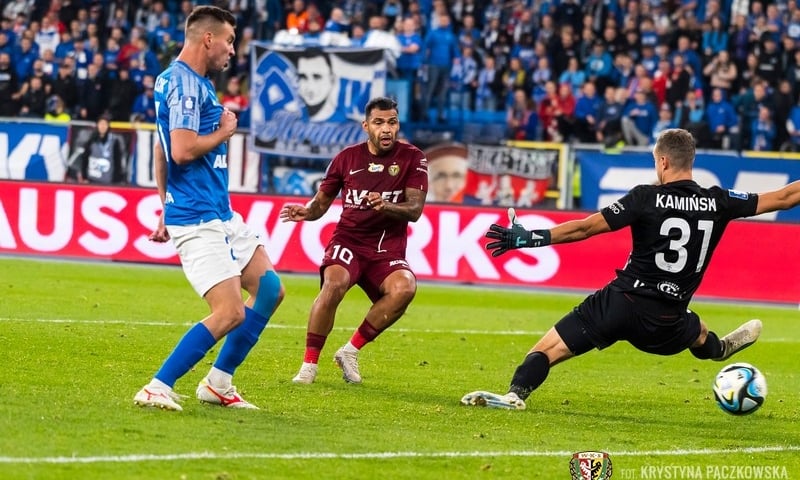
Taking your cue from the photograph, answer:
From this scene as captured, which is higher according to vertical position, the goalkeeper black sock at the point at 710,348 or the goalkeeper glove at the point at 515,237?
the goalkeeper glove at the point at 515,237

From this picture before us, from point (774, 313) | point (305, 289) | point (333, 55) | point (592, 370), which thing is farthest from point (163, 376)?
point (333, 55)

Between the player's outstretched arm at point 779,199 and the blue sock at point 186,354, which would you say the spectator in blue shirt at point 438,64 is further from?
the blue sock at point 186,354

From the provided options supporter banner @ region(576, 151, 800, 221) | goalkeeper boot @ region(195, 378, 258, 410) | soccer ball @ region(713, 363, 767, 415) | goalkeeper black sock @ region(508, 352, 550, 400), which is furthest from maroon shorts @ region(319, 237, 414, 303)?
supporter banner @ region(576, 151, 800, 221)

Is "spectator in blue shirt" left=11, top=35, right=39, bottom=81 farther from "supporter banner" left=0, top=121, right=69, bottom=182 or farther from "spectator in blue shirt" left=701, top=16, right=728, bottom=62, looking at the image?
"spectator in blue shirt" left=701, top=16, right=728, bottom=62

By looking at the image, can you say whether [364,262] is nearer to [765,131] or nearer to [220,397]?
[220,397]

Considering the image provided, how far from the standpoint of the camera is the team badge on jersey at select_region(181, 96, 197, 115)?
26.2 ft

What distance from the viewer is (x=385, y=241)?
1091 cm

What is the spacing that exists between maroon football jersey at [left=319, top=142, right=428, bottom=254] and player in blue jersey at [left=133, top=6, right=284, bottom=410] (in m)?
2.61

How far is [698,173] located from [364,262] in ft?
43.6

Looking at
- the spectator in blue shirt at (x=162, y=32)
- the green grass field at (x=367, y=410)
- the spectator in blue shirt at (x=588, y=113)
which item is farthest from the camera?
the spectator in blue shirt at (x=162, y=32)

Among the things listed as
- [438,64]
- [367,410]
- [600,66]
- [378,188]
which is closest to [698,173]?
[600,66]

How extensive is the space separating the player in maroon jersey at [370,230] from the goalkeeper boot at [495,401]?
1.37 m

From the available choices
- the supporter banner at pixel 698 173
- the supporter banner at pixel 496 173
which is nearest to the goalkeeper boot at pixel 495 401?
the supporter banner at pixel 698 173

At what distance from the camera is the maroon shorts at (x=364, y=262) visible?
10.8 meters
